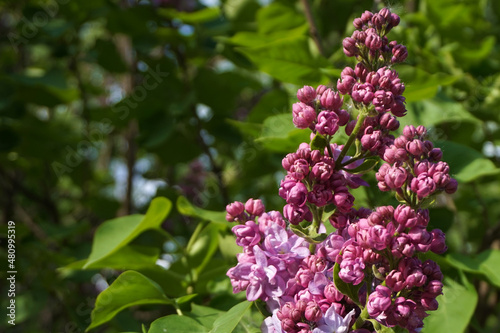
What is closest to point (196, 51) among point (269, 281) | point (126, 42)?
point (126, 42)

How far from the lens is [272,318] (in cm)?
78

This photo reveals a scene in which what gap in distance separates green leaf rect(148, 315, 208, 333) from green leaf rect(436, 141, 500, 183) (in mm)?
636

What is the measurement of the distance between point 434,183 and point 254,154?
140 cm

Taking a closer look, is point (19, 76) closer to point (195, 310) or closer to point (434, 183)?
point (195, 310)

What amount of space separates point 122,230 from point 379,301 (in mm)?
710

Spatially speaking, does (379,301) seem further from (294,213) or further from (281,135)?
(281,135)

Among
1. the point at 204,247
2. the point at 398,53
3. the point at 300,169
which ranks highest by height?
the point at 398,53

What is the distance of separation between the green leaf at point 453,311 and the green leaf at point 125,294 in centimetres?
50

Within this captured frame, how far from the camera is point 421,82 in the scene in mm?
1259

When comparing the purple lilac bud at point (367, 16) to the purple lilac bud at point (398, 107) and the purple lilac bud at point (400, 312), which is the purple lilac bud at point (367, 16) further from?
the purple lilac bud at point (400, 312)

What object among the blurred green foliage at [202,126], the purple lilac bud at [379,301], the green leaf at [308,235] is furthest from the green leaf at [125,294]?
the purple lilac bud at [379,301]

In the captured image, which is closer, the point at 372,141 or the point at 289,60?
the point at 372,141

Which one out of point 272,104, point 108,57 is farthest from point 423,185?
point 108,57

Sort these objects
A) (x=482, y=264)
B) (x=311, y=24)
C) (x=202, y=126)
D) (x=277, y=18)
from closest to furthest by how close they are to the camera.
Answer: (x=482, y=264) < (x=311, y=24) < (x=277, y=18) < (x=202, y=126)
